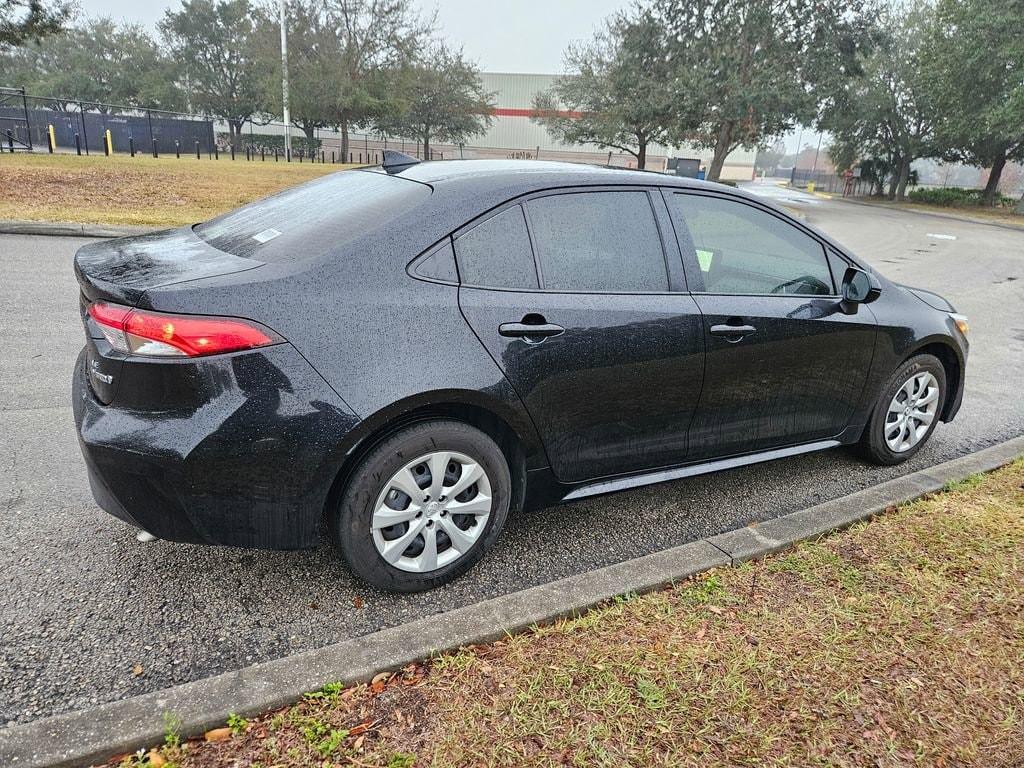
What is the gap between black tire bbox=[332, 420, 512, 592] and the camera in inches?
96.4

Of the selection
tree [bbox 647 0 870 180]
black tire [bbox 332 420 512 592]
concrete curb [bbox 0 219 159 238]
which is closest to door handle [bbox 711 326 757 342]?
black tire [bbox 332 420 512 592]

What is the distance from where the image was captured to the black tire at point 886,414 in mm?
3930

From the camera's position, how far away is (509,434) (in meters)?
2.75

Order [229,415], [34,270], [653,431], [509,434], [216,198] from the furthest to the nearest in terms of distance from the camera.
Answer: [216,198] < [34,270] < [653,431] < [509,434] < [229,415]

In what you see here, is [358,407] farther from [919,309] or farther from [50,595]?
[919,309]

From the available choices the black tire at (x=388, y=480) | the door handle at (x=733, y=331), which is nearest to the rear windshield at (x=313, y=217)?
the black tire at (x=388, y=480)

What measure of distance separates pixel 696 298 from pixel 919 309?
1.71 meters

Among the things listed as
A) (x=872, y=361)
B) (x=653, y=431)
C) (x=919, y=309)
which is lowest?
(x=653, y=431)

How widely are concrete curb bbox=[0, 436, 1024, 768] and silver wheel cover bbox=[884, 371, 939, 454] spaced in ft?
2.91

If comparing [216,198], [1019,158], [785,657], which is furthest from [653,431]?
[1019,158]

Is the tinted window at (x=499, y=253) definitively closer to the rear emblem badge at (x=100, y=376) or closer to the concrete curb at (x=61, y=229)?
the rear emblem badge at (x=100, y=376)

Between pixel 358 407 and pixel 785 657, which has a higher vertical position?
pixel 358 407

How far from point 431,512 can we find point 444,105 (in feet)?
158

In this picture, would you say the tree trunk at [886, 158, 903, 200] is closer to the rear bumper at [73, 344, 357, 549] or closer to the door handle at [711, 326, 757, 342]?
the door handle at [711, 326, 757, 342]
